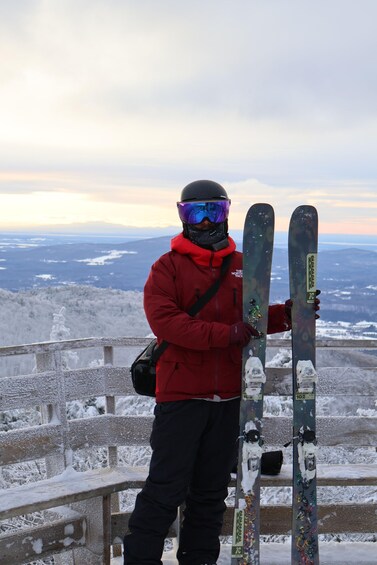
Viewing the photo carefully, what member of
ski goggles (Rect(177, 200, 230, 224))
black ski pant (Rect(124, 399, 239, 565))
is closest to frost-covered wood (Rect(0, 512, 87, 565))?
black ski pant (Rect(124, 399, 239, 565))

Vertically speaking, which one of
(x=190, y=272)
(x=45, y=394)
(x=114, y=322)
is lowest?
(x=114, y=322)

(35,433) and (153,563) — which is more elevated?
(35,433)

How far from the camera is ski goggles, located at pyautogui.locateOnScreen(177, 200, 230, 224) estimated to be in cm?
300

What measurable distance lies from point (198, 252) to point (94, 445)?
1.94 m

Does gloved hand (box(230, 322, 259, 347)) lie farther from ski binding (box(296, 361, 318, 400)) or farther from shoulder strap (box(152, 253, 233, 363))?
ski binding (box(296, 361, 318, 400))

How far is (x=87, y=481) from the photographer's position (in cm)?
344

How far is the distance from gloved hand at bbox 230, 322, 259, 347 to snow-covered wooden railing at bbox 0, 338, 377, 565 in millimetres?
1003

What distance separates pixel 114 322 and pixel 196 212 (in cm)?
3598

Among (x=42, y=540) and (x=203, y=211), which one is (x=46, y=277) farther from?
(x=203, y=211)

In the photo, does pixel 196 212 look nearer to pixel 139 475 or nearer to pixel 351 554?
pixel 139 475

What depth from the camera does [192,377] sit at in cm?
292

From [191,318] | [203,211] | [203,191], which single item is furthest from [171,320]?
[203,191]

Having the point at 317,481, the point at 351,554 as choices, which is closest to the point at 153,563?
the point at 317,481

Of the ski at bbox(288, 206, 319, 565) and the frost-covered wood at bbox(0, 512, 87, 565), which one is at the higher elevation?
the ski at bbox(288, 206, 319, 565)
